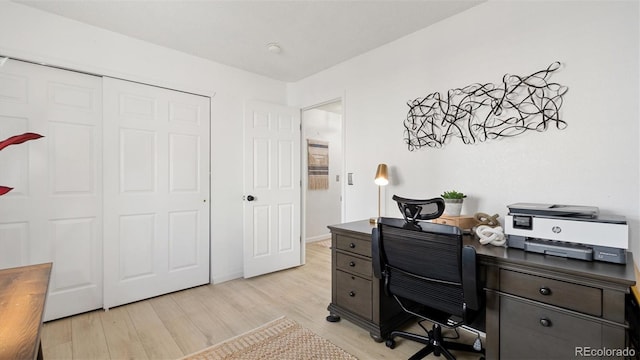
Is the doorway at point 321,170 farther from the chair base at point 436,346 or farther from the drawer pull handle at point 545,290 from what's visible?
the drawer pull handle at point 545,290

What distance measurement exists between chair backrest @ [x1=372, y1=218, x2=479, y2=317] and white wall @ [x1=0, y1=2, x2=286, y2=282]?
2020mm

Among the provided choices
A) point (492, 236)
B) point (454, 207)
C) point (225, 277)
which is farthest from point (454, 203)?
point (225, 277)

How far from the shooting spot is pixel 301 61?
10.2 feet

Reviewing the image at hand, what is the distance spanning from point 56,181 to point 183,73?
4.75 feet

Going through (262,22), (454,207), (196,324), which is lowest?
(196,324)

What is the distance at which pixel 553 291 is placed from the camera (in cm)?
131

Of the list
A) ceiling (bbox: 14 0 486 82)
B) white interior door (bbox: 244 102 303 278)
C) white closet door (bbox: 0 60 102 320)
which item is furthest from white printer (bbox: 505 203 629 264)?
white closet door (bbox: 0 60 102 320)

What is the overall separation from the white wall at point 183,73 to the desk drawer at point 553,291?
2674mm

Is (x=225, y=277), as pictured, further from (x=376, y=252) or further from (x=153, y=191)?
(x=376, y=252)

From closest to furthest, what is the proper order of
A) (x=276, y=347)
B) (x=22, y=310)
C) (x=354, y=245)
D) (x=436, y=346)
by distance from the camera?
(x=22, y=310) → (x=436, y=346) → (x=276, y=347) → (x=354, y=245)

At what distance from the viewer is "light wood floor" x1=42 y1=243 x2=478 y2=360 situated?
193 cm

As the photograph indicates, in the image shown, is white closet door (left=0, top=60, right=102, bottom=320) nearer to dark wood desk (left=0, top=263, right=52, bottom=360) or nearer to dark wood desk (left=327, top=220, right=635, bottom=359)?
dark wood desk (left=0, top=263, right=52, bottom=360)

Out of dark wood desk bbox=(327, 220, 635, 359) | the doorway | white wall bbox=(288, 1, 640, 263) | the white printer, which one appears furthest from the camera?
the doorway

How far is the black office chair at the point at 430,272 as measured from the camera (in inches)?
56.2
